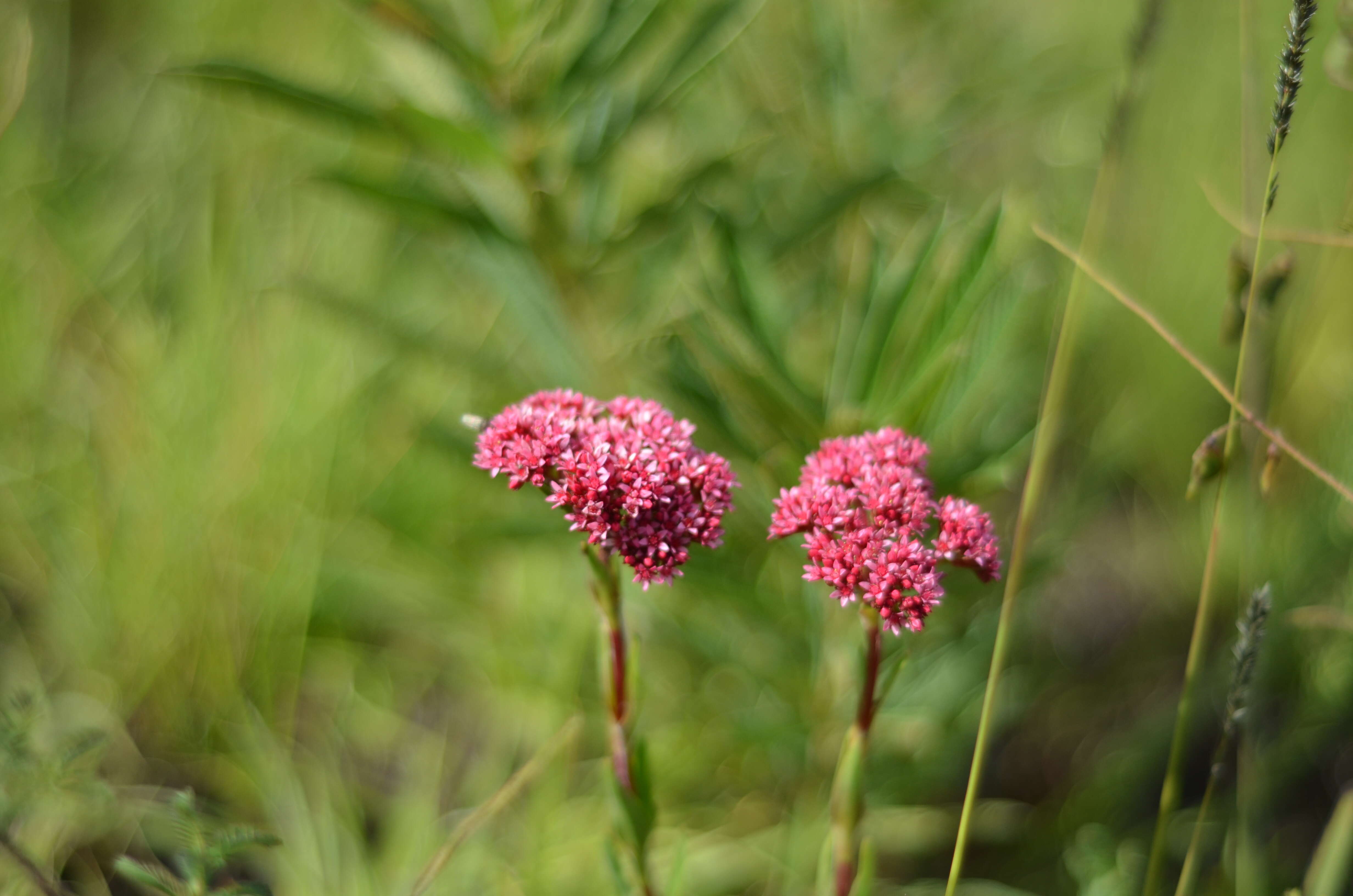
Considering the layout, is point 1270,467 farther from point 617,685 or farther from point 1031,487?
point 617,685

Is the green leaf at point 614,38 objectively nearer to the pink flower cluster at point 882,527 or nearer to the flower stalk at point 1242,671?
the pink flower cluster at point 882,527

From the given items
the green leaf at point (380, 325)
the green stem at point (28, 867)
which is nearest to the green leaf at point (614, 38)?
the green leaf at point (380, 325)

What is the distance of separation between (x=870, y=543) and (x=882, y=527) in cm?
4

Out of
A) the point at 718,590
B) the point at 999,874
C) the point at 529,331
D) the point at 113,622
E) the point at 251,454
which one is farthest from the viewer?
the point at 251,454

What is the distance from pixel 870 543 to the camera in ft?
3.04

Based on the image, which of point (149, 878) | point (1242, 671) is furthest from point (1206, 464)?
point (149, 878)

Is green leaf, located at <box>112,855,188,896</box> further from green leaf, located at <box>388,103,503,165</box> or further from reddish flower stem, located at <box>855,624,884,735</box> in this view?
green leaf, located at <box>388,103,503,165</box>

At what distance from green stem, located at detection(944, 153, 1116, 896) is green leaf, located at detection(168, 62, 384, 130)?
1.02 m

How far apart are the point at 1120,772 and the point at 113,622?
6.44ft

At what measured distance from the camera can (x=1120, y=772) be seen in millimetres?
1716

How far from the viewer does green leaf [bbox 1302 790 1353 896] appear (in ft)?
4.14

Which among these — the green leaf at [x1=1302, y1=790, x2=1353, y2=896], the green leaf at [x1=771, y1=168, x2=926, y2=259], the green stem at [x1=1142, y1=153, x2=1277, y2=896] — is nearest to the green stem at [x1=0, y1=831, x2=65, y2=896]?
the green stem at [x1=1142, y1=153, x2=1277, y2=896]

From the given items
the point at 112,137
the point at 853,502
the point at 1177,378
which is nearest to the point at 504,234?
the point at 853,502

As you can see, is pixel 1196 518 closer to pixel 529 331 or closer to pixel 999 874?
pixel 999 874
